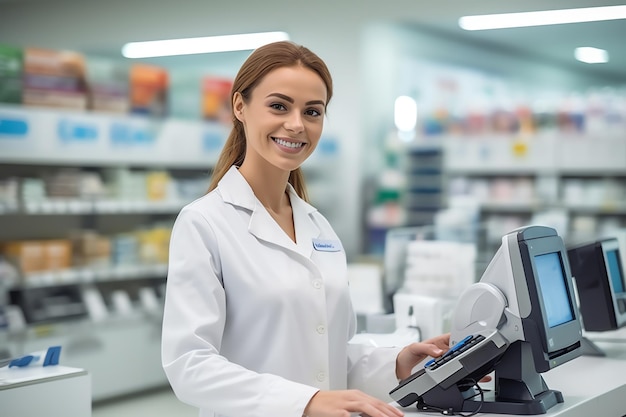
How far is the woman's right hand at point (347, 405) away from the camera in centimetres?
174

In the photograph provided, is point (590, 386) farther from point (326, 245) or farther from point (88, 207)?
point (88, 207)

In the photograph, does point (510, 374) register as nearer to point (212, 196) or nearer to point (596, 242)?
point (212, 196)

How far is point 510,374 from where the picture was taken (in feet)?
7.04

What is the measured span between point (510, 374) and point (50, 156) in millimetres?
4921

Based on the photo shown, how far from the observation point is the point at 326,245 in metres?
2.29

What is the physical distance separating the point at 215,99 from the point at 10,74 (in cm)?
214

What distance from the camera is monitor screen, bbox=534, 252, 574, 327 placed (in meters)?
2.15

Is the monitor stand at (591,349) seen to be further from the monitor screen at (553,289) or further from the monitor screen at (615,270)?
the monitor screen at (553,289)

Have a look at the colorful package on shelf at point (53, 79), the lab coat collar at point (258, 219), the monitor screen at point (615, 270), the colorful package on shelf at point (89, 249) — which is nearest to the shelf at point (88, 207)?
the colorful package on shelf at point (89, 249)

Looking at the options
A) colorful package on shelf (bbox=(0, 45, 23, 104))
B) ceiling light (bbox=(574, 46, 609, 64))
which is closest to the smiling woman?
colorful package on shelf (bbox=(0, 45, 23, 104))

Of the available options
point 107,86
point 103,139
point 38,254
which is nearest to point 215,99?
point 107,86

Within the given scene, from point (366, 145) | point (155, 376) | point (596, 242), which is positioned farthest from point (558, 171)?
point (596, 242)

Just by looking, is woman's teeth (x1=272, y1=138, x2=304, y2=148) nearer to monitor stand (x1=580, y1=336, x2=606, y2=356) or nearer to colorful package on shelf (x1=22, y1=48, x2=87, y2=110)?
monitor stand (x1=580, y1=336, x2=606, y2=356)

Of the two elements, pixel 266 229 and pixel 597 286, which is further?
pixel 597 286
